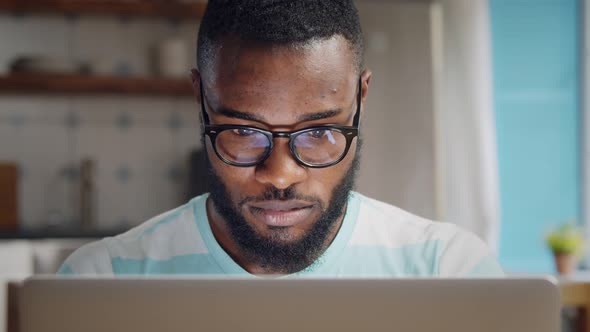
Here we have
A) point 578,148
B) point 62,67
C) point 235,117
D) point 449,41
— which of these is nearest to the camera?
point 235,117

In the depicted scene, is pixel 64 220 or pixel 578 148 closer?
pixel 64 220

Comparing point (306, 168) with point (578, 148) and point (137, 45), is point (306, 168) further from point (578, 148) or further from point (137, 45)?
point (578, 148)

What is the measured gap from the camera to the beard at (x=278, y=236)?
75cm

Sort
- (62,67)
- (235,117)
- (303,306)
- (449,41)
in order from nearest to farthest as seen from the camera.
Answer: (303,306), (235,117), (449,41), (62,67)

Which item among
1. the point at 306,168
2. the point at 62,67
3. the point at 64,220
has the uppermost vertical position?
the point at 62,67

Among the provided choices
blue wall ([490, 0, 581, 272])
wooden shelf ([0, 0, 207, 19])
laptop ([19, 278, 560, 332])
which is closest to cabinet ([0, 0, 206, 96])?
wooden shelf ([0, 0, 207, 19])

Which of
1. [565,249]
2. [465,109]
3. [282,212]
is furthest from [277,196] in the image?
[565,249]

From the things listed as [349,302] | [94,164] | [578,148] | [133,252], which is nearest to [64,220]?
[94,164]

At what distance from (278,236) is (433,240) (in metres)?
0.16

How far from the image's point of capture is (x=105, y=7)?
7.19 feet

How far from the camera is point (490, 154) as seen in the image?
174 cm

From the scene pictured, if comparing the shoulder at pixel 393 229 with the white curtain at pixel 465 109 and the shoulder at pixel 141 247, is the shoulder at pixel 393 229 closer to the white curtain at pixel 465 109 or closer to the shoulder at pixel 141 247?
the shoulder at pixel 141 247

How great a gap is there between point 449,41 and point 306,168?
43.1 inches

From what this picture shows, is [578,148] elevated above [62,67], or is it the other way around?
[62,67]
